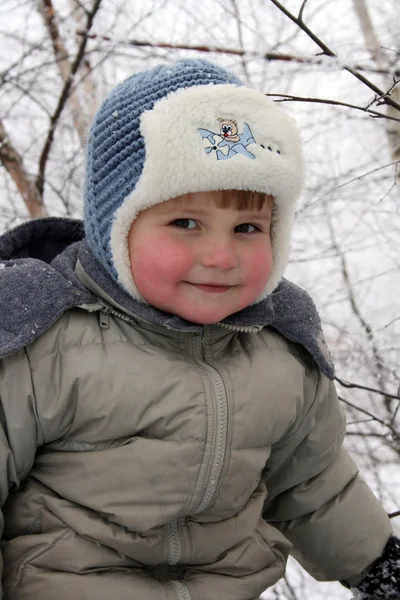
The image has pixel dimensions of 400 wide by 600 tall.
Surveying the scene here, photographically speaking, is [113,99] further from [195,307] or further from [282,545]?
[282,545]

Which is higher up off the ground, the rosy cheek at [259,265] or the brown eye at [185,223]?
the brown eye at [185,223]

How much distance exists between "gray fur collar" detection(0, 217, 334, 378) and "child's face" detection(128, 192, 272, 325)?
55 mm

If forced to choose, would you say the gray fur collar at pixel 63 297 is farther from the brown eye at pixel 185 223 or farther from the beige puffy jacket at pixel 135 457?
the brown eye at pixel 185 223

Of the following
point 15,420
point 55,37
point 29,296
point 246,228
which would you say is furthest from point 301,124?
point 15,420

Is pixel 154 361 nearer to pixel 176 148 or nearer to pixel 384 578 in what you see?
pixel 176 148

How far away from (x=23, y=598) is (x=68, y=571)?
0.32 ft

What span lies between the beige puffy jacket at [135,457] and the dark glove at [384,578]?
282 mm

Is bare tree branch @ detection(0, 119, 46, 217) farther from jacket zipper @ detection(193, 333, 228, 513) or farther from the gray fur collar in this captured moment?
jacket zipper @ detection(193, 333, 228, 513)

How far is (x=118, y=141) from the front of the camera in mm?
1189

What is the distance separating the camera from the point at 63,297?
3.99 ft

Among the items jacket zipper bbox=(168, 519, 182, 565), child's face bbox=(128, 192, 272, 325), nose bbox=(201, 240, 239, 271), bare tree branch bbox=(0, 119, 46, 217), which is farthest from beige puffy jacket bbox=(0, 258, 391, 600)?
bare tree branch bbox=(0, 119, 46, 217)

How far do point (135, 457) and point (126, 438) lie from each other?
0.16 ft

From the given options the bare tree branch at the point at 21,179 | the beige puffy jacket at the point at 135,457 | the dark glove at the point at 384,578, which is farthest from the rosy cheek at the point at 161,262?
the bare tree branch at the point at 21,179

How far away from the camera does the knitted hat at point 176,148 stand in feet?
3.69
